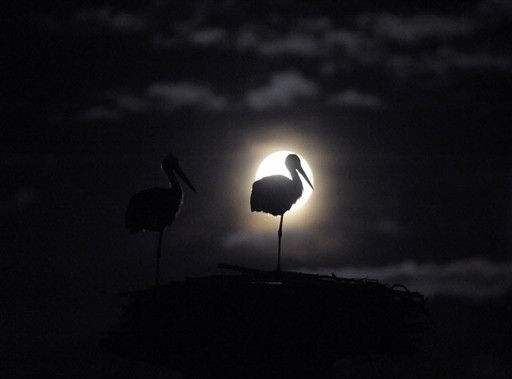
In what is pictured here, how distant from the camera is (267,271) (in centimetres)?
1285

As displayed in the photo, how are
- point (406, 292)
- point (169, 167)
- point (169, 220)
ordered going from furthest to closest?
1. point (169, 167)
2. point (169, 220)
3. point (406, 292)

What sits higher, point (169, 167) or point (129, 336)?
point (169, 167)

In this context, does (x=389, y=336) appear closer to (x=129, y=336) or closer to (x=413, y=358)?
(x=413, y=358)

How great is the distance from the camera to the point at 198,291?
37.7ft

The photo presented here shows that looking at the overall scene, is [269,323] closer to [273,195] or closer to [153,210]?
[153,210]

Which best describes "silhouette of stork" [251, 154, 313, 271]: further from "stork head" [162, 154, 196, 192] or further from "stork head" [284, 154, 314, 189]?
"stork head" [162, 154, 196, 192]

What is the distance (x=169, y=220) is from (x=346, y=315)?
18.4 ft

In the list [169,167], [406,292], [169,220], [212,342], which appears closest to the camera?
[212,342]

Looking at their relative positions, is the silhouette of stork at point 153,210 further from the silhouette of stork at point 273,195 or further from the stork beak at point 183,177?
the silhouette of stork at point 273,195

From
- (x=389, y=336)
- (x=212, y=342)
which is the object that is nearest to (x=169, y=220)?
(x=212, y=342)

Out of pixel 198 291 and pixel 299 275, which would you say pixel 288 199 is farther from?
pixel 198 291

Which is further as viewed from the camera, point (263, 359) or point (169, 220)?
point (169, 220)

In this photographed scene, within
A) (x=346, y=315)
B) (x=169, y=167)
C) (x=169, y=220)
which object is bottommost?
(x=346, y=315)

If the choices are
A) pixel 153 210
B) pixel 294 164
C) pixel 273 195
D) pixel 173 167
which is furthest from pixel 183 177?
pixel 294 164
